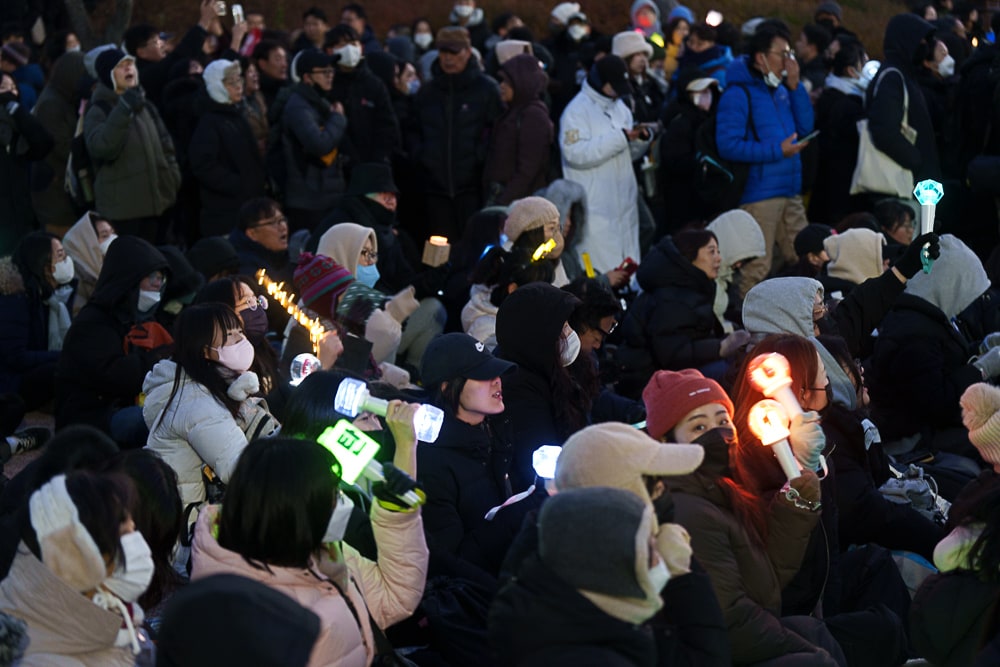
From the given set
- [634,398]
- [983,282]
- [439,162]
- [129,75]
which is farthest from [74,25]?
[983,282]

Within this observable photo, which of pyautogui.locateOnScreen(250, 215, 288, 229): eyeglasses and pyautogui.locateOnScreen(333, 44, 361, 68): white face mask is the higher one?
pyautogui.locateOnScreen(250, 215, 288, 229): eyeglasses

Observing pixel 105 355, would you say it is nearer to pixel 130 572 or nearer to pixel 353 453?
pixel 353 453

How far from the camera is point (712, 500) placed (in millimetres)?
4637

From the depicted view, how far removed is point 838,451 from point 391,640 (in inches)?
84.4

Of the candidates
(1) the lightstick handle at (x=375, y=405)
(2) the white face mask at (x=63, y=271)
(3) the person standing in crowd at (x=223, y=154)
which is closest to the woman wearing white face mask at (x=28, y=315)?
(2) the white face mask at (x=63, y=271)

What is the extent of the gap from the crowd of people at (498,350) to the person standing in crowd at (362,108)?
0.03 meters

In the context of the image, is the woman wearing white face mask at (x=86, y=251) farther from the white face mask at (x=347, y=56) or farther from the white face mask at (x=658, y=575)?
the white face mask at (x=658, y=575)

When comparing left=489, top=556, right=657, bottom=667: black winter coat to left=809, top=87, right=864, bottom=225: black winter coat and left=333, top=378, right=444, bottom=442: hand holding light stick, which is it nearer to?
left=333, top=378, right=444, bottom=442: hand holding light stick

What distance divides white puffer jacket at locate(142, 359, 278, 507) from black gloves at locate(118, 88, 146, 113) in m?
4.90

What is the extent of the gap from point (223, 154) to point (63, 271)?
2.38 m

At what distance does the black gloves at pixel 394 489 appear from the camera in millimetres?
4137

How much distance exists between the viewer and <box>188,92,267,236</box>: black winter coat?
10570 mm

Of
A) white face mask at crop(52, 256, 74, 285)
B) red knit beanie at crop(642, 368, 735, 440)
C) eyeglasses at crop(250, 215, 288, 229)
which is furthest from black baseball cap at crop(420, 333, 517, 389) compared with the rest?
white face mask at crop(52, 256, 74, 285)

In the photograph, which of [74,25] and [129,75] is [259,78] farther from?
[74,25]
